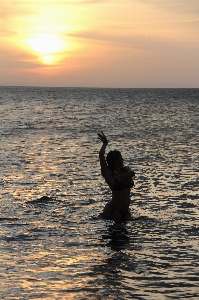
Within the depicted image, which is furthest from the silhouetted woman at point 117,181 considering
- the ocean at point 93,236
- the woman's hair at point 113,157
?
the ocean at point 93,236

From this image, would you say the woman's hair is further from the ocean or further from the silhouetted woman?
the ocean

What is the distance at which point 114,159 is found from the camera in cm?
1441

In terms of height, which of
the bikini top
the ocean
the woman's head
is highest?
the woman's head

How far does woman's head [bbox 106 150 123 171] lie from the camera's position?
14344mm

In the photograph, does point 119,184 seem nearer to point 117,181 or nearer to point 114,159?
point 117,181

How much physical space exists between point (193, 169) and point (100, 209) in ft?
30.4

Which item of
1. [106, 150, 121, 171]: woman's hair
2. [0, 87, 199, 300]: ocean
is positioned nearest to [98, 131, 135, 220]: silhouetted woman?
[106, 150, 121, 171]: woman's hair

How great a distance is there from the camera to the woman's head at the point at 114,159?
47.1 feet

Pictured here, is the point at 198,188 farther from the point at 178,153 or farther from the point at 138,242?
the point at 178,153

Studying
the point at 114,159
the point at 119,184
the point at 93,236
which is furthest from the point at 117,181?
the point at 93,236

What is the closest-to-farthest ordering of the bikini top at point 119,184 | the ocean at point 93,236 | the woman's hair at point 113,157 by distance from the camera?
the ocean at point 93,236 < the woman's hair at point 113,157 < the bikini top at point 119,184

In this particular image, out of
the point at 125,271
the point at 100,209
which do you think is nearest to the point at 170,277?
the point at 125,271

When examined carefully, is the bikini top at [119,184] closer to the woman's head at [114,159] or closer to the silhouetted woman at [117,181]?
the silhouetted woman at [117,181]

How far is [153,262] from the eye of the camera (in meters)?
11.5
